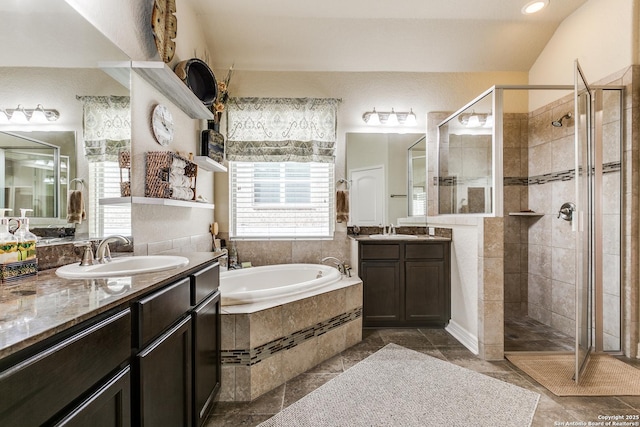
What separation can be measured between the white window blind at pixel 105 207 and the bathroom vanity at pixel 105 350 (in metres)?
0.32

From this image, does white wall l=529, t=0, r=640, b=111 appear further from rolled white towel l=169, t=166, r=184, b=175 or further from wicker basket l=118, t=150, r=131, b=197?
wicker basket l=118, t=150, r=131, b=197

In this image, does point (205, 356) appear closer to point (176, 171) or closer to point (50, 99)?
point (176, 171)

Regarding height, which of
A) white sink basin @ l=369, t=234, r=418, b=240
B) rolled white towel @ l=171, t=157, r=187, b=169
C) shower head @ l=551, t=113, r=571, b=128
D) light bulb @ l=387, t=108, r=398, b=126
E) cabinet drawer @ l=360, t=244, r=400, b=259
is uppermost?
light bulb @ l=387, t=108, r=398, b=126

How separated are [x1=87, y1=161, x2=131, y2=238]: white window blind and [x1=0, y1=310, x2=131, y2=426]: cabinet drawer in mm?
818

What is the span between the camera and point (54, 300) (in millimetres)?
794

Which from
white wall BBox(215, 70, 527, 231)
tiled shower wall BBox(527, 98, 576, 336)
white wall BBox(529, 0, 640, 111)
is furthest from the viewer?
white wall BBox(215, 70, 527, 231)

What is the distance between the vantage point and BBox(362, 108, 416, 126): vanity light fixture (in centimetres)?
317

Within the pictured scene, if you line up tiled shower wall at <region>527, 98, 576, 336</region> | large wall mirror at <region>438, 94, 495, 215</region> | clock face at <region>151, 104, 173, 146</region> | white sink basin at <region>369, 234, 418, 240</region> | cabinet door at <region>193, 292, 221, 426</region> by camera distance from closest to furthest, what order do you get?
cabinet door at <region>193, 292, 221, 426</region> < clock face at <region>151, 104, 173, 146</region> < large wall mirror at <region>438, 94, 495, 215</region> < tiled shower wall at <region>527, 98, 576, 336</region> < white sink basin at <region>369, 234, 418, 240</region>

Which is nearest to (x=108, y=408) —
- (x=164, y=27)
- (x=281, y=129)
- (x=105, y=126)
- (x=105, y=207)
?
(x=105, y=207)

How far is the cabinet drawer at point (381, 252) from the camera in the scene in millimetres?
2791

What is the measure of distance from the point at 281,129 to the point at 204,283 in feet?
6.79

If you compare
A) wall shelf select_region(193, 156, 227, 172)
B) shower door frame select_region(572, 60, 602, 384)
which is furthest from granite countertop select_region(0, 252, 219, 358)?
shower door frame select_region(572, 60, 602, 384)

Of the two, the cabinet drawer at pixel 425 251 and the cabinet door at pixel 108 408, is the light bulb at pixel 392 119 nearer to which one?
the cabinet drawer at pixel 425 251

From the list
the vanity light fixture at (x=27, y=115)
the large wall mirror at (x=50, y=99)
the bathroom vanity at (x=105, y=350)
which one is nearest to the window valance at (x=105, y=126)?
the large wall mirror at (x=50, y=99)
